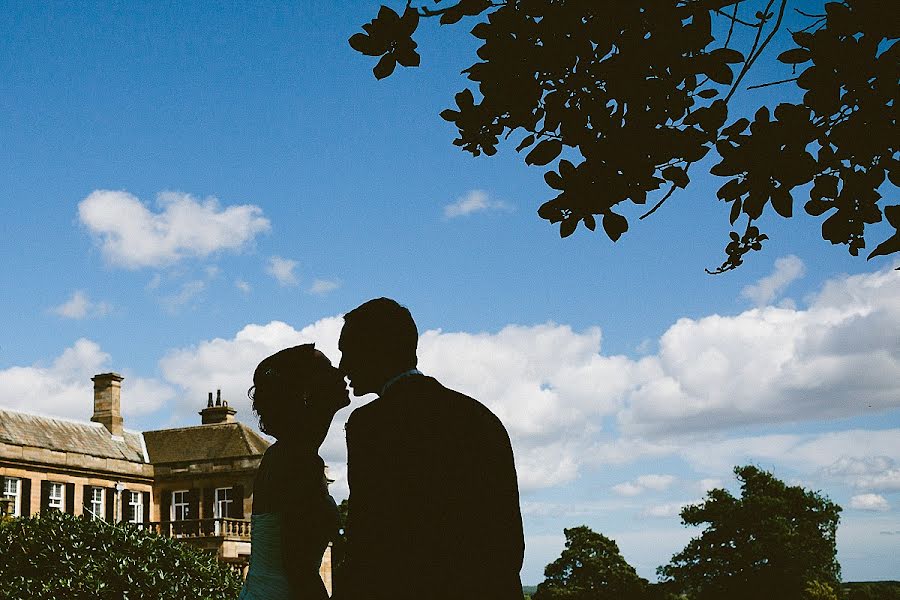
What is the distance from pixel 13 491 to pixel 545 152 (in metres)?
35.6

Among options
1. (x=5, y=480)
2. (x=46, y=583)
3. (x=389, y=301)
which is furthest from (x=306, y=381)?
(x=5, y=480)

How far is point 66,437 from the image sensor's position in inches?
1537

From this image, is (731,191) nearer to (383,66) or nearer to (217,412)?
(383,66)

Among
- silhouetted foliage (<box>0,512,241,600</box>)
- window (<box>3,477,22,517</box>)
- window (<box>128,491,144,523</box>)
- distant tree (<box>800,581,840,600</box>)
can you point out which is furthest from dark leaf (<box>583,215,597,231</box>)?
distant tree (<box>800,581,840,600</box>)

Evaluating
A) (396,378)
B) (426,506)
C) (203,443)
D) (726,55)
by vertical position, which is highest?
(203,443)

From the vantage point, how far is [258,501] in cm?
423

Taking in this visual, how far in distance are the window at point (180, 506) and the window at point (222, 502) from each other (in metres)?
1.54

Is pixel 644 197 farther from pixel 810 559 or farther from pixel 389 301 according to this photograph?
pixel 810 559

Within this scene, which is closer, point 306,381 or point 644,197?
point 306,381

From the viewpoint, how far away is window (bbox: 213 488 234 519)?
1559 inches

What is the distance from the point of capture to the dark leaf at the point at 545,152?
185 inches

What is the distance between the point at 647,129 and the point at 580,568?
188 ft

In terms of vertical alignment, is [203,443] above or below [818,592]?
above

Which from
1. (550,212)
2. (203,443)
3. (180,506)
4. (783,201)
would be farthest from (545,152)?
(203,443)
